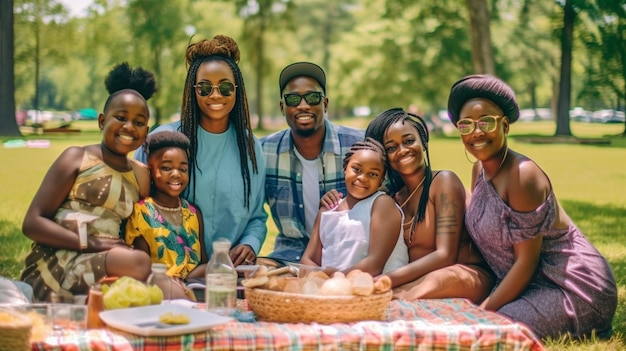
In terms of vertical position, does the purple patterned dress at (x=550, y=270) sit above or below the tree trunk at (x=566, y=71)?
below

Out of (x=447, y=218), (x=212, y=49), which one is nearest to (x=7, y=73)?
(x=212, y=49)

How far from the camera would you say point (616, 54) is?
15.9 metres

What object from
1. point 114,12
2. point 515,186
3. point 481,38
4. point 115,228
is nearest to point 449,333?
point 515,186

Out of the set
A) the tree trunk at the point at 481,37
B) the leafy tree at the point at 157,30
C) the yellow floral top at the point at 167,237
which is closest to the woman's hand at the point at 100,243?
the yellow floral top at the point at 167,237

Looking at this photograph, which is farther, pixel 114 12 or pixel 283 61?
pixel 283 61

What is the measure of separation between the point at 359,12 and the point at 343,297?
42151 mm

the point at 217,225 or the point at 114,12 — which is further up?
the point at 114,12

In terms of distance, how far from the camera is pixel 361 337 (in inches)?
147

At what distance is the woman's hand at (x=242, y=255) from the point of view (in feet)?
17.7

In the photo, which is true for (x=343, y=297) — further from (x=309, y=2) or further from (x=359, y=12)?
(x=309, y=2)

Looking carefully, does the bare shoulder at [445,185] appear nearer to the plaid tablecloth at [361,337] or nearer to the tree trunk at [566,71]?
the plaid tablecloth at [361,337]

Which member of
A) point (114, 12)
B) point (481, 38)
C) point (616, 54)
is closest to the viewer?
point (616, 54)

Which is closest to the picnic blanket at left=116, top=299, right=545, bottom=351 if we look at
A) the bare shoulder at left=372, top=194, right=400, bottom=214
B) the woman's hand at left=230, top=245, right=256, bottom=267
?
the bare shoulder at left=372, top=194, right=400, bottom=214

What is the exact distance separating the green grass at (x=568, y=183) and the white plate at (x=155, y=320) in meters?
2.18
